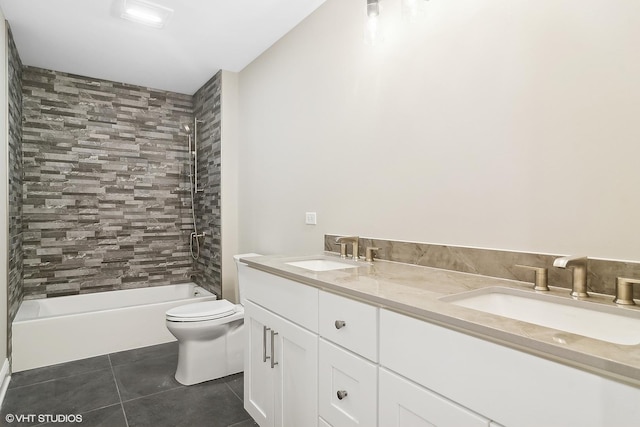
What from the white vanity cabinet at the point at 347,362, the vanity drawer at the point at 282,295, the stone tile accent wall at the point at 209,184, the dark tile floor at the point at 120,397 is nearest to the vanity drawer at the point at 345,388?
the white vanity cabinet at the point at 347,362

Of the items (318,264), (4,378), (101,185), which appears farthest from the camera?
(101,185)

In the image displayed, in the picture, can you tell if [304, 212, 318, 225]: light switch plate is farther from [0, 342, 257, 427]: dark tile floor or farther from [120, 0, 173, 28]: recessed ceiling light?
[120, 0, 173, 28]: recessed ceiling light

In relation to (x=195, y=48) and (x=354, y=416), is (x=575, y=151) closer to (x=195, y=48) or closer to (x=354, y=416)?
(x=354, y=416)

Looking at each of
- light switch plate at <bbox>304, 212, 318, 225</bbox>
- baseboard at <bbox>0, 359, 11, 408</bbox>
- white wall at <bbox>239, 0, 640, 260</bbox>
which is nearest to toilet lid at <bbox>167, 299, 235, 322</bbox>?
white wall at <bbox>239, 0, 640, 260</bbox>

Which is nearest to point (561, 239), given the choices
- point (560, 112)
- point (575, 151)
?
point (575, 151)

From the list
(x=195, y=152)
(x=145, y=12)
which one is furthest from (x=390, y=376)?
(x=195, y=152)

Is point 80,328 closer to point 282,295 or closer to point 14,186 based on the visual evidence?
point 14,186

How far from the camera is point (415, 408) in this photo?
976 mm

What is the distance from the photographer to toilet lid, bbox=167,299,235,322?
241 cm

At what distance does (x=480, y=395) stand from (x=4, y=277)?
9.91ft

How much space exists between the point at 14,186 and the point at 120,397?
1926mm

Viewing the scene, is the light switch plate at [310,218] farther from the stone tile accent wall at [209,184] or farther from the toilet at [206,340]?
the stone tile accent wall at [209,184]

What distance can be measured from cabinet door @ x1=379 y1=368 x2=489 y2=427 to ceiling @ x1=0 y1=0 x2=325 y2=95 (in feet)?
7.64

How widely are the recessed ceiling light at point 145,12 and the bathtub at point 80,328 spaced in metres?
2.36
